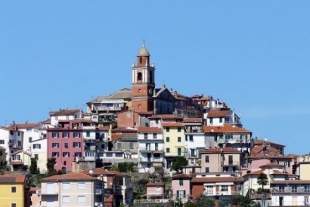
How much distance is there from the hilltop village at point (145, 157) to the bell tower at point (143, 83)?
3.4 inches

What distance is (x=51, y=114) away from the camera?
418 feet

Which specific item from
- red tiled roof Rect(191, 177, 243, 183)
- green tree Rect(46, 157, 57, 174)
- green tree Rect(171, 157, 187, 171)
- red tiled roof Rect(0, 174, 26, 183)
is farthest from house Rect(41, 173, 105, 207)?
green tree Rect(171, 157, 187, 171)

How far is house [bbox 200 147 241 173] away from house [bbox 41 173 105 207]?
1363 cm

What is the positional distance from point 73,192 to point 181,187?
29.1 feet

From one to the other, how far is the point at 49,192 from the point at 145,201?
6.82 m

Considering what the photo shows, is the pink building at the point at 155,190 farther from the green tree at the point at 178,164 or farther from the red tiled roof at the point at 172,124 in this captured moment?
the red tiled roof at the point at 172,124

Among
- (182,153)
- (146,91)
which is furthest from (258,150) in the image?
(146,91)

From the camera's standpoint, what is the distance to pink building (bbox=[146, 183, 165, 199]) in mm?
101375

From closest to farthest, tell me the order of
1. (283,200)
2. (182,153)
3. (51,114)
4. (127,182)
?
(283,200), (127,182), (182,153), (51,114)

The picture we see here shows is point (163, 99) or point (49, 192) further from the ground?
point (163, 99)

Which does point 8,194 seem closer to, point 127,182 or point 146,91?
point 127,182

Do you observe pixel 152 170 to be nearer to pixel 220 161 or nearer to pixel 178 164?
pixel 178 164

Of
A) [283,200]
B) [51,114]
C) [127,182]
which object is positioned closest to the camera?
[283,200]

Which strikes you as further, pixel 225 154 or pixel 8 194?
pixel 225 154
